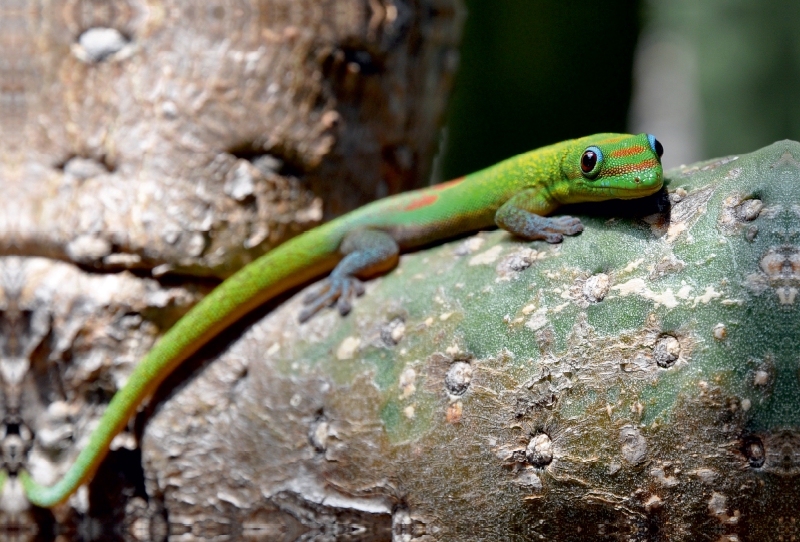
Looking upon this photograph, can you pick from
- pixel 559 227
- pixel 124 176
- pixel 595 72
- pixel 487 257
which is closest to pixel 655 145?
pixel 559 227

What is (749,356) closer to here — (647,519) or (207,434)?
(647,519)

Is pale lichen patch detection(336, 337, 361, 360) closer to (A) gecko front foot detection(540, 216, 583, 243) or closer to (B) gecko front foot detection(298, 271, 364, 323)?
(B) gecko front foot detection(298, 271, 364, 323)

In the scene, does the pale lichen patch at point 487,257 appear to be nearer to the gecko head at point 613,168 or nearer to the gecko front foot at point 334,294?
the gecko head at point 613,168

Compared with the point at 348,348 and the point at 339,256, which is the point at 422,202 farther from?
the point at 348,348

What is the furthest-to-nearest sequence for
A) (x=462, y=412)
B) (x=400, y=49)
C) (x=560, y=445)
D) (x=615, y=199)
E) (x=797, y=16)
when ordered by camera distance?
(x=797, y=16), (x=400, y=49), (x=615, y=199), (x=462, y=412), (x=560, y=445)

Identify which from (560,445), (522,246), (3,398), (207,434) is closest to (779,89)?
(522,246)

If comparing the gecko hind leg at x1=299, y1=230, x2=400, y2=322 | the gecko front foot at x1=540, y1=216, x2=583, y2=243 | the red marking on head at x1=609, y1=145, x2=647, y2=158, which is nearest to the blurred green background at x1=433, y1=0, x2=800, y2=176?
the gecko hind leg at x1=299, y1=230, x2=400, y2=322

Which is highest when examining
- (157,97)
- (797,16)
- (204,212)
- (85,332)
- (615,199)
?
(797,16)
